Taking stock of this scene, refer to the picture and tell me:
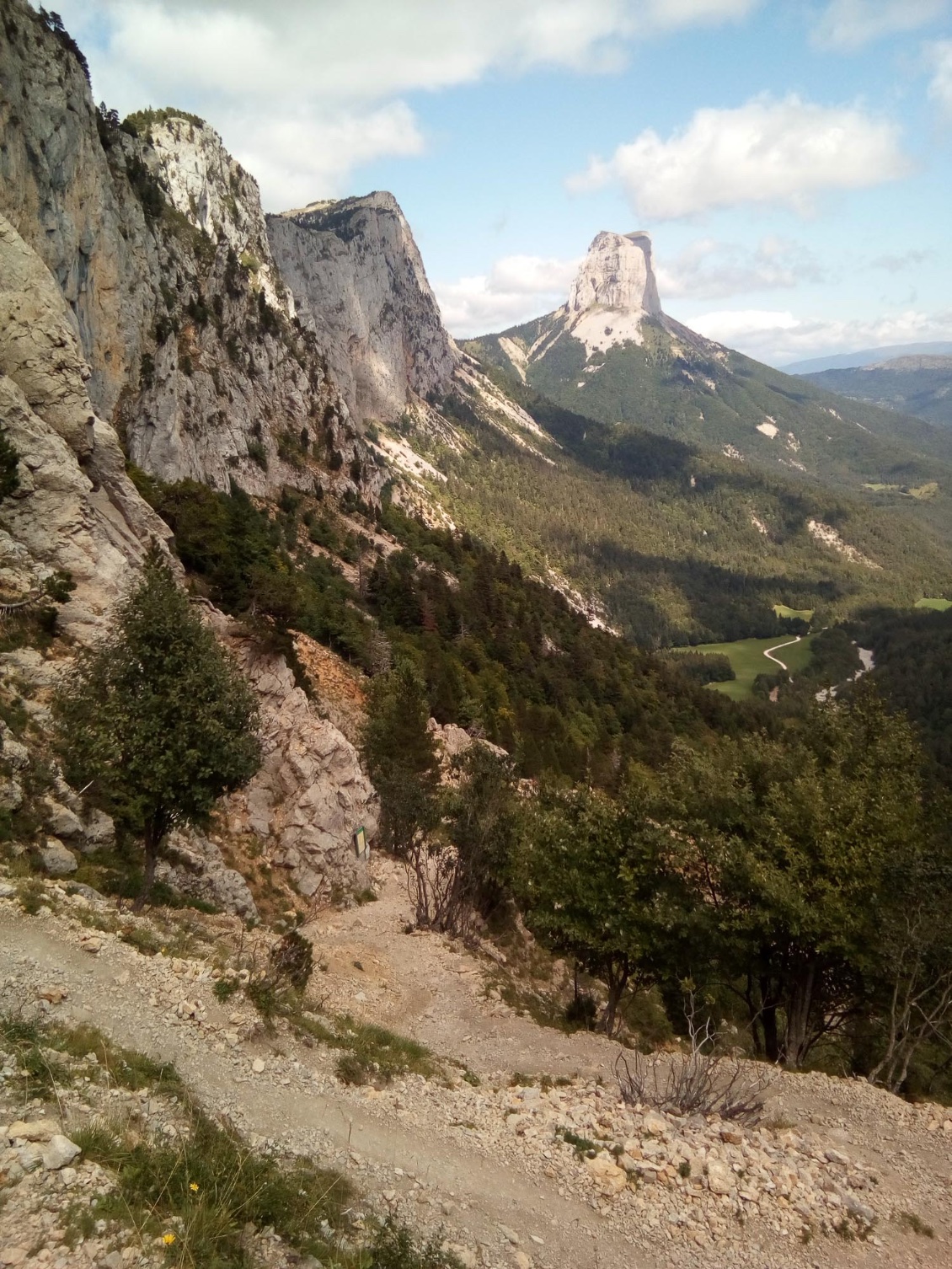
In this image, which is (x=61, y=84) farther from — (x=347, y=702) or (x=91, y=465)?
(x=347, y=702)

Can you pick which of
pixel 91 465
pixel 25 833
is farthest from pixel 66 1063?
pixel 91 465

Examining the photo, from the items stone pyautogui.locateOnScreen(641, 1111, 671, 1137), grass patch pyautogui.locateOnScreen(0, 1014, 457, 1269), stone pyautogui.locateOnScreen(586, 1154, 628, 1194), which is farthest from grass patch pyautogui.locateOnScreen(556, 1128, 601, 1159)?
→ grass patch pyautogui.locateOnScreen(0, 1014, 457, 1269)

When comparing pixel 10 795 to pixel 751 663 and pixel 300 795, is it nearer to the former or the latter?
pixel 300 795

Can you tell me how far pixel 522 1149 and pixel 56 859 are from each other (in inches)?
390

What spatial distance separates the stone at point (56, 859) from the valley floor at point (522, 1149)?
1.19 metres

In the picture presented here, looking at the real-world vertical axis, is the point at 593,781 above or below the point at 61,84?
below

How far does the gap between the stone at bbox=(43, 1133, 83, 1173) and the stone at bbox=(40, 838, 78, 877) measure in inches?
324

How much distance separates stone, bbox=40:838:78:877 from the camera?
43.3 ft

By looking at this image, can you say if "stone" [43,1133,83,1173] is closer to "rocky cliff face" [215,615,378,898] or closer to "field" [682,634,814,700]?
"rocky cliff face" [215,615,378,898]

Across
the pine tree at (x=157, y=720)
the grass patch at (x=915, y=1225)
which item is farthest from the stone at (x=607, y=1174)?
the pine tree at (x=157, y=720)

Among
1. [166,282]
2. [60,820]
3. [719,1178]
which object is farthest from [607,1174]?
[166,282]

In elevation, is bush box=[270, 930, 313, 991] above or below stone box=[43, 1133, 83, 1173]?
below

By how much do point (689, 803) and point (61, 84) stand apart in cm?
5802

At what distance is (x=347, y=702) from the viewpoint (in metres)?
40.2
